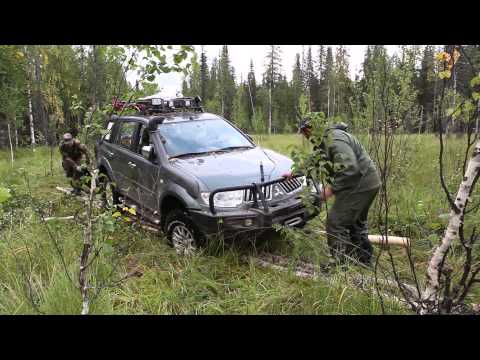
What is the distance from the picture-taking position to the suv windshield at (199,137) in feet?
16.8

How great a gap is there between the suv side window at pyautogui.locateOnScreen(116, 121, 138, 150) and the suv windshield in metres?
0.67

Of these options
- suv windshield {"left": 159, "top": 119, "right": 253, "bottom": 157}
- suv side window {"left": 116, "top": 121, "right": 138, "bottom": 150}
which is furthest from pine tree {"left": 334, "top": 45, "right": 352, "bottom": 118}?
suv side window {"left": 116, "top": 121, "right": 138, "bottom": 150}

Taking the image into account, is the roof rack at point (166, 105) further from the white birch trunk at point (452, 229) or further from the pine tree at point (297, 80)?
the pine tree at point (297, 80)

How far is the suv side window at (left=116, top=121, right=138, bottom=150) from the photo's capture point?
228 inches

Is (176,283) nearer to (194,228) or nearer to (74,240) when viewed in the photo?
(194,228)

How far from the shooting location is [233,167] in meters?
4.61

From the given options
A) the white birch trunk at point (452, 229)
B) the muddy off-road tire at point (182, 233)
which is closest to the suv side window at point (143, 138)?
the muddy off-road tire at point (182, 233)

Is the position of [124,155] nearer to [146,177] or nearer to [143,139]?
[143,139]

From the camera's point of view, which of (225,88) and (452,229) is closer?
(452,229)

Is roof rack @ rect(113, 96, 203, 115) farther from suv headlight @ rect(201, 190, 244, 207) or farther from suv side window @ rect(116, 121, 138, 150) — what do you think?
suv headlight @ rect(201, 190, 244, 207)

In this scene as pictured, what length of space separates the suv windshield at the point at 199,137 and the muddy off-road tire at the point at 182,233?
3.02ft

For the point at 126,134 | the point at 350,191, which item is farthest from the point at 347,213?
the point at 126,134

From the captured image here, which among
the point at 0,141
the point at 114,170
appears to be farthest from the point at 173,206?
the point at 0,141

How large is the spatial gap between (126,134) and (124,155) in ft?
1.28
